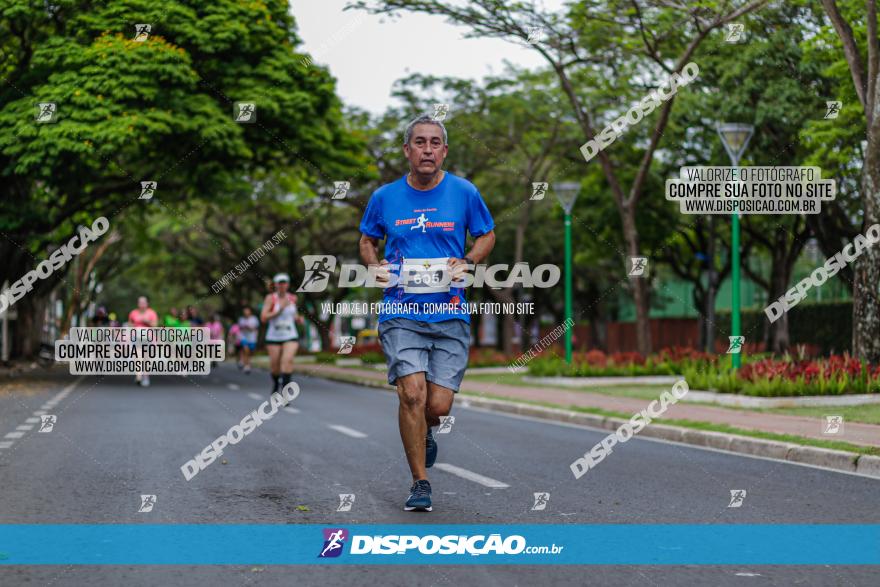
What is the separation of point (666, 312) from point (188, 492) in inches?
1747

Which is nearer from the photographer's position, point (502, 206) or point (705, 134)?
point (705, 134)

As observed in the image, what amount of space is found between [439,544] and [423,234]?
5.95ft

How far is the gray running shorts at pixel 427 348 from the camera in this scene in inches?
277

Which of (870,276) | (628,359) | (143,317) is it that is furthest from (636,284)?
(143,317)

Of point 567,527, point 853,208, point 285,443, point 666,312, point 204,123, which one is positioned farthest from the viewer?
point 666,312

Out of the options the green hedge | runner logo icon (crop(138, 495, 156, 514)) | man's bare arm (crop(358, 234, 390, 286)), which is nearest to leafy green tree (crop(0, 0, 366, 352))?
the green hedge

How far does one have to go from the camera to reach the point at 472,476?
364 inches

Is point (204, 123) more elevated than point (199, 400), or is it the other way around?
point (204, 123)

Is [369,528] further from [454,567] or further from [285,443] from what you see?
[285,443]

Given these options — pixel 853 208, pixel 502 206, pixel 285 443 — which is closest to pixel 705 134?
pixel 853 208

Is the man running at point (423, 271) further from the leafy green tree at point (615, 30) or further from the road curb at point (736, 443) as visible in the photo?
the leafy green tree at point (615, 30)

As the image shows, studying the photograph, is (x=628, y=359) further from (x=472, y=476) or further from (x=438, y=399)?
(x=438, y=399)

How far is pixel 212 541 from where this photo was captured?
6.42 m

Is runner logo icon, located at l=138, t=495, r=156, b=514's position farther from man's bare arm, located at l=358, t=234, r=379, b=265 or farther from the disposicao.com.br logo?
man's bare arm, located at l=358, t=234, r=379, b=265
